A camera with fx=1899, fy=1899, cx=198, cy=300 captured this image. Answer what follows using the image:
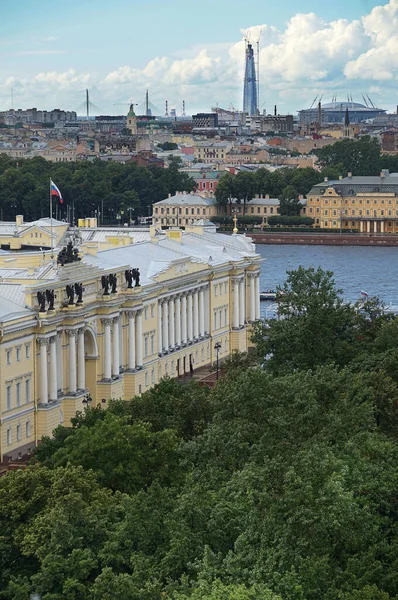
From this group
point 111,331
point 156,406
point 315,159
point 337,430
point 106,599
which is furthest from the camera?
A: point 315,159

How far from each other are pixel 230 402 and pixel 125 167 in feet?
340

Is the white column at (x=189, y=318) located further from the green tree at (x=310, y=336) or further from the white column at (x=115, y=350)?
the white column at (x=115, y=350)

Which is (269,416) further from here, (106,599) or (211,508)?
(106,599)

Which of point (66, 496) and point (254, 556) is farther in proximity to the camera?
point (66, 496)

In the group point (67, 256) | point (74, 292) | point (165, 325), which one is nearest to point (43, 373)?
point (74, 292)

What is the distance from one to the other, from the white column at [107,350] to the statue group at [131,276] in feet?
6.16

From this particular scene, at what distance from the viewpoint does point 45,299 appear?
38.2 metres

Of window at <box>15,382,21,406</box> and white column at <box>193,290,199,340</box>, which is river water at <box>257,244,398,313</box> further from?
window at <box>15,382,21,406</box>

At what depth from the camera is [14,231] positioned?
62.0 metres

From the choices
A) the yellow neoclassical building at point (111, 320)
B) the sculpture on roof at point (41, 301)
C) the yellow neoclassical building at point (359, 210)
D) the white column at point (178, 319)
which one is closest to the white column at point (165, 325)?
the yellow neoclassical building at point (111, 320)

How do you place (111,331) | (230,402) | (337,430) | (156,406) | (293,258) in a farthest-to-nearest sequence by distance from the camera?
(293,258) → (111,331) → (156,406) → (230,402) → (337,430)

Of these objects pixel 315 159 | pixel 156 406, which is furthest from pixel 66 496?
pixel 315 159

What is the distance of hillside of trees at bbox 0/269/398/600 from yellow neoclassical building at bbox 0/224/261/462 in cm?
354

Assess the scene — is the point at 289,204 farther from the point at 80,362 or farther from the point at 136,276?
the point at 80,362
